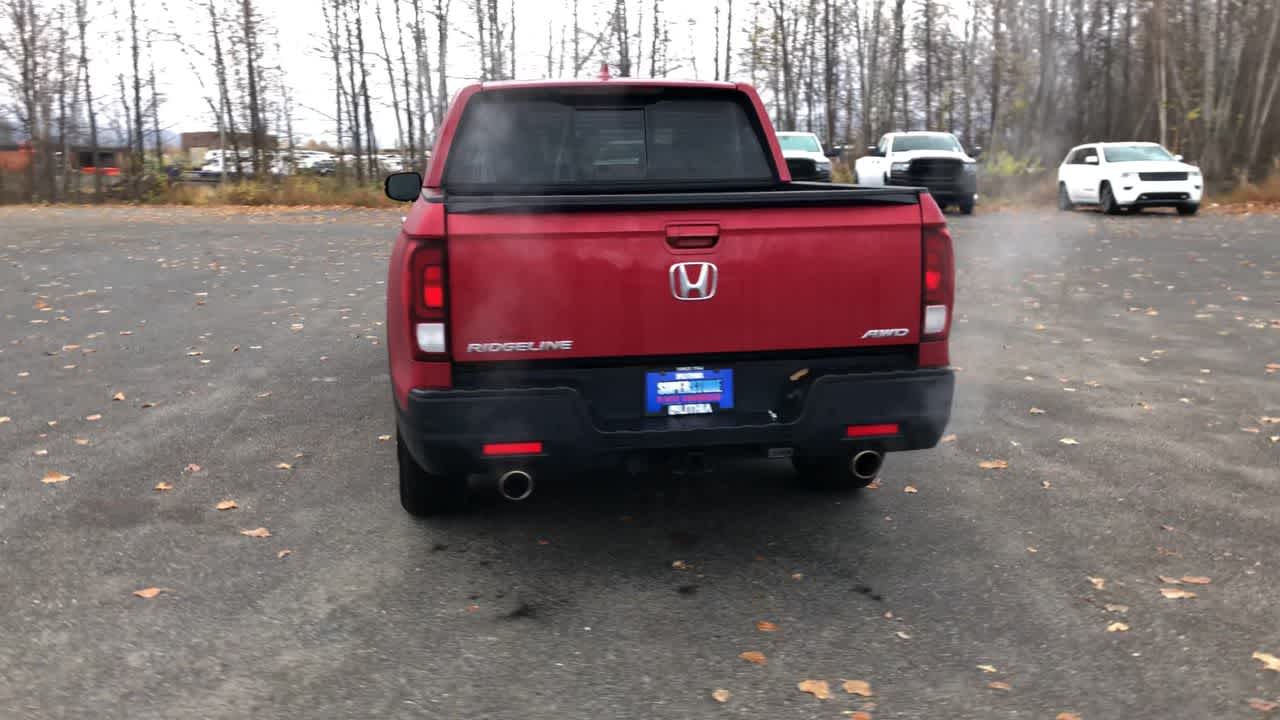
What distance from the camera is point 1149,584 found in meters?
4.39

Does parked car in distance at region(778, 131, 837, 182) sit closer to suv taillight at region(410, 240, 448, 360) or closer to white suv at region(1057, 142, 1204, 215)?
white suv at region(1057, 142, 1204, 215)

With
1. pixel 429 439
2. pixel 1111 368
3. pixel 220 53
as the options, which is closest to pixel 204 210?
pixel 220 53

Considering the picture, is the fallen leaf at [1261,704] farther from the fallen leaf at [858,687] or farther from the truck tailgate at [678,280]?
the truck tailgate at [678,280]

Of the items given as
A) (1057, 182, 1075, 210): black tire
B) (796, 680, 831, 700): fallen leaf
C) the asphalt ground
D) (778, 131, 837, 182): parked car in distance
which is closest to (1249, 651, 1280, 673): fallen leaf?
the asphalt ground

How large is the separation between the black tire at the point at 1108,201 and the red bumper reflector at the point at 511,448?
24.8 metres

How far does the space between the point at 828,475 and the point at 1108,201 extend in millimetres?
23366

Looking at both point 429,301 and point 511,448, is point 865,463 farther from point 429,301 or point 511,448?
point 429,301

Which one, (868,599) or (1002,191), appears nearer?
(868,599)

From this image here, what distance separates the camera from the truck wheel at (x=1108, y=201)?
85.8 ft

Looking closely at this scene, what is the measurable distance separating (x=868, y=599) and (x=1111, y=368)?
5.48 meters

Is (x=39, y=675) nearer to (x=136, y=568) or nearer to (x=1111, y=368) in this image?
(x=136, y=568)

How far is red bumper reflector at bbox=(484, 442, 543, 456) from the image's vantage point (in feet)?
13.7

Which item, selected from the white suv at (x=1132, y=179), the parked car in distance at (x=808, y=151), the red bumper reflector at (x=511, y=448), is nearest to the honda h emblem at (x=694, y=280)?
the red bumper reflector at (x=511, y=448)

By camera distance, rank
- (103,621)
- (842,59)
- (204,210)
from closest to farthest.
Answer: (103,621)
(204,210)
(842,59)
